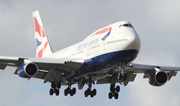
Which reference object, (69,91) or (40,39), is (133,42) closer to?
(69,91)

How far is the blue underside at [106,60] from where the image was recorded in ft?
103

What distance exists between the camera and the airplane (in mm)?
31781

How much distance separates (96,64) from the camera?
1305 inches

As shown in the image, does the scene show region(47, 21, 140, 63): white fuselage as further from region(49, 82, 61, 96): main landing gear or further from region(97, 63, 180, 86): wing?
region(97, 63, 180, 86): wing

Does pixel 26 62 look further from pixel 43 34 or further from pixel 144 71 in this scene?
pixel 43 34

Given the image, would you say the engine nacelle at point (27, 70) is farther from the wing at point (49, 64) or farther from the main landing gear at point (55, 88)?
the main landing gear at point (55, 88)

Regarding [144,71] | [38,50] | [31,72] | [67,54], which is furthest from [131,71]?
[38,50]

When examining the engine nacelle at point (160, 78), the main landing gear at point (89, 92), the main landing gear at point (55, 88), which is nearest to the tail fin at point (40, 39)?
the main landing gear at point (55, 88)

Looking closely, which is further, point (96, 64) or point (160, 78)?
point (160, 78)

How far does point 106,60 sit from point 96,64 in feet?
4.27

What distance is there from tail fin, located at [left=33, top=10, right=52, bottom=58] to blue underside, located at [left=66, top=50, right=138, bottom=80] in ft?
48.3

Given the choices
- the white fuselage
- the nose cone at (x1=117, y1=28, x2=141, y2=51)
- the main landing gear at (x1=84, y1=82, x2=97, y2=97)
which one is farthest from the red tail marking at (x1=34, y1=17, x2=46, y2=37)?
the nose cone at (x1=117, y1=28, x2=141, y2=51)

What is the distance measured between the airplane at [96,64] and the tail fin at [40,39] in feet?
29.3

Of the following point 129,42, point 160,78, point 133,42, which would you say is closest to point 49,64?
point 129,42
